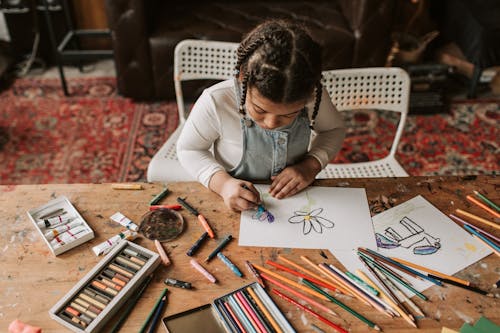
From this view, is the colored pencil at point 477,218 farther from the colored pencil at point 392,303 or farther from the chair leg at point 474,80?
the chair leg at point 474,80

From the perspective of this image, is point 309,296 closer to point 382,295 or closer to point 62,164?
point 382,295

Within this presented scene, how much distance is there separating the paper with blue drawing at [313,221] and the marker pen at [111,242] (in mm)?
245

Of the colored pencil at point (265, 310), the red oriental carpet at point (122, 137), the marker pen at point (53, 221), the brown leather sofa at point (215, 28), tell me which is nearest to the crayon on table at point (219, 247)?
the colored pencil at point (265, 310)

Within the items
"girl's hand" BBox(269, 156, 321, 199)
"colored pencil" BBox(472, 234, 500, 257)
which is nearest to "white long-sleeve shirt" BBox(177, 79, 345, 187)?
"girl's hand" BBox(269, 156, 321, 199)

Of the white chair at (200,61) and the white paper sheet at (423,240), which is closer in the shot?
the white paper sheet at (423,240)

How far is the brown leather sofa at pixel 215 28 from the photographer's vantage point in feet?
7.84

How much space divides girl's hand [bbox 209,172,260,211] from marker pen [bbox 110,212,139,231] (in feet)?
0.71

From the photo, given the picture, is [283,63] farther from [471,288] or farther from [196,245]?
[471,288]

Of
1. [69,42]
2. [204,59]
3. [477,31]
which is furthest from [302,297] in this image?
[69,42]

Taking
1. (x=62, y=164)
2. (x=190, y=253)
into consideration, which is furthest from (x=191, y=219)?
(x=62, y=164)

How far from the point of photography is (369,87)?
1.45m

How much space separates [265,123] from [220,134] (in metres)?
0.22

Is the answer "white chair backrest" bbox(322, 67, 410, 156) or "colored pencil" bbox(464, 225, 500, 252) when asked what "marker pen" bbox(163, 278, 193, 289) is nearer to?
"colored pencil" bbox(464, 225, 500, 252)

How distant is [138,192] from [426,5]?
2621 mm
